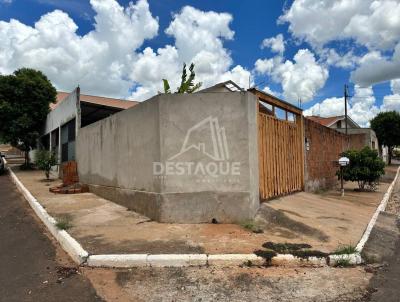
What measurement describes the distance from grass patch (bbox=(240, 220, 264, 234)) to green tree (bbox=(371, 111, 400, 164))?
134ft

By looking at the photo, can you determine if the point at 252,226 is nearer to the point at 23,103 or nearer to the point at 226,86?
the point at 226,86

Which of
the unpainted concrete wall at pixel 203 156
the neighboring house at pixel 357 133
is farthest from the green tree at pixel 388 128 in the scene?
the unpainted concrete wall at pixel 203 156

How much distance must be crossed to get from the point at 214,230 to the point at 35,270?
9.59ft

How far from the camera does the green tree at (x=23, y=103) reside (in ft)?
68.1

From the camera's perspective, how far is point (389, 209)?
406 inches

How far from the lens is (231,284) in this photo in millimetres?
4051

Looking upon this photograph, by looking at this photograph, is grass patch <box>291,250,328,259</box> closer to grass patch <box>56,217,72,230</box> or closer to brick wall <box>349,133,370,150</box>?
grass patch <box>56,217,72,230</box>

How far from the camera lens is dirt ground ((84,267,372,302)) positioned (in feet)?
12.2

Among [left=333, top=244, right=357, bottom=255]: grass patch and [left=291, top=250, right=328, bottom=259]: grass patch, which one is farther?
[left=333, top=244, right=357, bottom=255]: grass patch

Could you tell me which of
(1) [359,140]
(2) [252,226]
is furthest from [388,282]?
(1) [359,140]

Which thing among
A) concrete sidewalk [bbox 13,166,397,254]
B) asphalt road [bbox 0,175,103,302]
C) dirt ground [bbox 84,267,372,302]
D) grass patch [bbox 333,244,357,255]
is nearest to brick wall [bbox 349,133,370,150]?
concrete sidewalk [bbox 13,166,397,254]

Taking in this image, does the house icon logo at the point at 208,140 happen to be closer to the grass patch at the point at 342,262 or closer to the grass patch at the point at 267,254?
the grass patch at the point at 267,254

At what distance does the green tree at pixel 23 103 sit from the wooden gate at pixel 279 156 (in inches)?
697

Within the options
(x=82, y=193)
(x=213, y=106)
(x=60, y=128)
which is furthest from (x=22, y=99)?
(x=213, y=106)
